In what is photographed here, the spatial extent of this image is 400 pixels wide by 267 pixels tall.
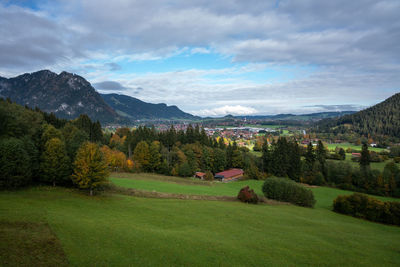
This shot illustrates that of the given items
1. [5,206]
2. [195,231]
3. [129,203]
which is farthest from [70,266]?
[129,203]

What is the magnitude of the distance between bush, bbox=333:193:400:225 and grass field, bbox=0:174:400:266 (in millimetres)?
5134

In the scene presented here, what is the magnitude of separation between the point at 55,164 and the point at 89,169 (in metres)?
5.65

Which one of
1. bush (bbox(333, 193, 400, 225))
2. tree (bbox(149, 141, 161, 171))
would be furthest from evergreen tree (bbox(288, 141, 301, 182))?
tree (bbox(149, 141, 161, 171))

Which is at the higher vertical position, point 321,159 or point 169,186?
point 321,159

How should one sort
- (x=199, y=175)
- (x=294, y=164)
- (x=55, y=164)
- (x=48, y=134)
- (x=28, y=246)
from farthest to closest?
(x=294, y=164) → (x=199, y=175) → (x=48, y=134) → (x=55, y=164) → (x=28, y=246)

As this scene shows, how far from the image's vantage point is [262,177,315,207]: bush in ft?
138

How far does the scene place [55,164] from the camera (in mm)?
30359

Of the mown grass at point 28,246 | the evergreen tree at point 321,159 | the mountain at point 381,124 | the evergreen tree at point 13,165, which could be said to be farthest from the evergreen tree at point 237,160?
the mountain at point 381,124

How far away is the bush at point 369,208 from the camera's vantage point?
34562mm

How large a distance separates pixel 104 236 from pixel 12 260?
5.68 m

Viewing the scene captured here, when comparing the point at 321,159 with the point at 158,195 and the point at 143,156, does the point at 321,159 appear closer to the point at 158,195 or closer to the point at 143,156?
the point at 143,156

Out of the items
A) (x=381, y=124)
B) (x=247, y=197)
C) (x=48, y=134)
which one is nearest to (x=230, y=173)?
(x=247, y=197)

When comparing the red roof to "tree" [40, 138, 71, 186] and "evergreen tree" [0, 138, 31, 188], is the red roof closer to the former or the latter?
"tree" [40, 138, 71, 186]

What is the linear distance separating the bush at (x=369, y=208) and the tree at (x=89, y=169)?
42826 mm
